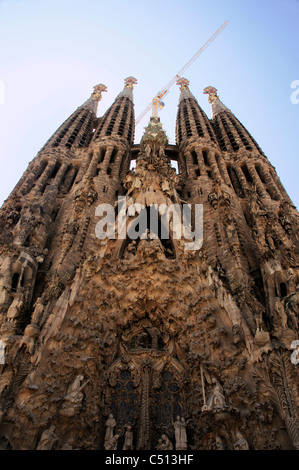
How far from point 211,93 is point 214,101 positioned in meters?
1.94

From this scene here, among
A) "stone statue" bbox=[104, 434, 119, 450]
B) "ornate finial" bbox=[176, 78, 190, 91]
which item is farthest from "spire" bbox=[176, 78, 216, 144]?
"stone statue" bbox=[104, 434, 119, 450]

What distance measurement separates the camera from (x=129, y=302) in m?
11.2

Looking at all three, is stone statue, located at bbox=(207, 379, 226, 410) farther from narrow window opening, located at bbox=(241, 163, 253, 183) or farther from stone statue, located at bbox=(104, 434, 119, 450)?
narrow window opening, located at bbox=(241, 163, 253, 183)

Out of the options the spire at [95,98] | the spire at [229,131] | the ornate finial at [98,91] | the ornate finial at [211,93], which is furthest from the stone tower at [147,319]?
the ornate finial at [98,91]

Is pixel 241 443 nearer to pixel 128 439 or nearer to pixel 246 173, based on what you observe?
pixel 128 439

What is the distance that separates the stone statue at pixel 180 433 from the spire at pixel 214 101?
943 inches

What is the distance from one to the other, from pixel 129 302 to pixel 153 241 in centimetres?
215

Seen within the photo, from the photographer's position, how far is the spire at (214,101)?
28.7 metres

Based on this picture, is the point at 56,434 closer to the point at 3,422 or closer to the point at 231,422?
the point at 3,422

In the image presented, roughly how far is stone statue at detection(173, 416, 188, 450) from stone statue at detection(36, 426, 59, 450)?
108 inches

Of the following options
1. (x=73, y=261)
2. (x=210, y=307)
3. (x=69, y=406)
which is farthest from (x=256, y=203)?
(x=69, y=406)

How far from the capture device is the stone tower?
7840 millimetres

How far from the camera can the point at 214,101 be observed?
1219 inches

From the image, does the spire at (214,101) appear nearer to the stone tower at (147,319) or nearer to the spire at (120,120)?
the spire at (120,120)
